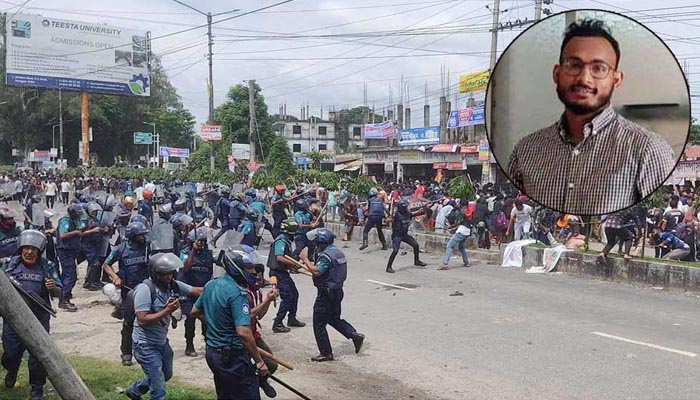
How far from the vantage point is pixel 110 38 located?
46.6 m

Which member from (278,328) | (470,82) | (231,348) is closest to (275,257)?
(278,328)

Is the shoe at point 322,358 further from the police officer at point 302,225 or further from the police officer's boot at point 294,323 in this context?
the police officer at point 302,225

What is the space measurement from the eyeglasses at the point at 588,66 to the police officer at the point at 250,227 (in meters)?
11.5

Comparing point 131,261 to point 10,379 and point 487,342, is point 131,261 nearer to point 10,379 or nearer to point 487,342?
point 10,379

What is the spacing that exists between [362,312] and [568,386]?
14.2 feet

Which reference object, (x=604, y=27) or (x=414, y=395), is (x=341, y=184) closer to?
(x=414, y=395)

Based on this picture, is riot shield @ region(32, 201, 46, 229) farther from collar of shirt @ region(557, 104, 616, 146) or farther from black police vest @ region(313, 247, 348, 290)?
collar of shirt @ region(557, 104, 616, 146)

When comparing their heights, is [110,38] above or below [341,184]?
above

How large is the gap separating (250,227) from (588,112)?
474 inches

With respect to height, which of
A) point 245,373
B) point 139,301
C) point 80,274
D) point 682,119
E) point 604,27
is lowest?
point 80,274

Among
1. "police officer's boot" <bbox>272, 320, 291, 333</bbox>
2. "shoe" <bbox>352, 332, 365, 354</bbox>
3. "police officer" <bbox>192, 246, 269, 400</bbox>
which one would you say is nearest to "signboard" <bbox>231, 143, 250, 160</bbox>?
"police officer's boot" <bbox>272, 320, 291, 333</bbox>

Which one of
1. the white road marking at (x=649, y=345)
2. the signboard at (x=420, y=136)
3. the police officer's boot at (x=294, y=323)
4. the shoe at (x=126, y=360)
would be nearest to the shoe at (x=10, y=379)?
the shoe at (x=126, y=360)

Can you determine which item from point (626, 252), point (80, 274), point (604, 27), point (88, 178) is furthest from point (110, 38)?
point (604, 27)

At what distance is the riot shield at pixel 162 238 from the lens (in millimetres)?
8805
